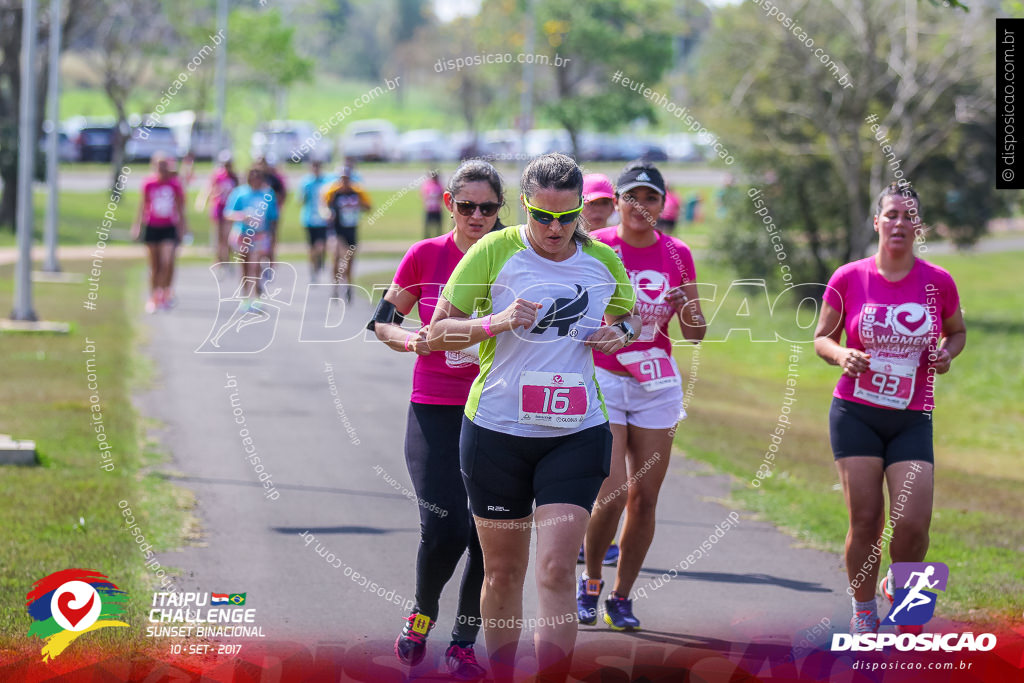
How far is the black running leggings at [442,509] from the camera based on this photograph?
524 cm

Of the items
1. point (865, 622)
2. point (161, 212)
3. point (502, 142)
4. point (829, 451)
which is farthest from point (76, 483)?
point (502, 142)

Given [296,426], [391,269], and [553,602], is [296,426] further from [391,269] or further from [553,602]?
[391,269]

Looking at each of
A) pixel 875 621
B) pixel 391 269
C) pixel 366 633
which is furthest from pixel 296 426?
pixel 391 269

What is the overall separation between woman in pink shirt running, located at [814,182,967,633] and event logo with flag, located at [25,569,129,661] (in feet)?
10.5

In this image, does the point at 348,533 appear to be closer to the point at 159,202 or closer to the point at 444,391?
the point at 444,391

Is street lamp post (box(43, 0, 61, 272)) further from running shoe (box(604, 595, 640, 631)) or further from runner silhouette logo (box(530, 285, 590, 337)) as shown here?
runner silhouette logo (box(530, 285, 590, 337))

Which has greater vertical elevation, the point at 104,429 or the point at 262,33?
→ the point at 262,33

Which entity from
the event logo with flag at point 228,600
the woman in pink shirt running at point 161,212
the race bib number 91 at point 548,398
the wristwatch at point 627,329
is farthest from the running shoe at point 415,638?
the woman in pink shirt running at point 161,212

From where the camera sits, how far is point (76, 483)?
8.19 m

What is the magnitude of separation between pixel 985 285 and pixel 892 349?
28453 mm

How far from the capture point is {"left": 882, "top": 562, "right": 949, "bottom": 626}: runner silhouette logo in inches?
222

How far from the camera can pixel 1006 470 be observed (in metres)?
12.2

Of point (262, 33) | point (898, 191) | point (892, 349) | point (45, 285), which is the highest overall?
point (262, 33)

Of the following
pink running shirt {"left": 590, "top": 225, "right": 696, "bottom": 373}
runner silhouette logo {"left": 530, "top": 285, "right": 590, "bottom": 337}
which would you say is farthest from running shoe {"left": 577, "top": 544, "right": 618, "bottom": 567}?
runner silhouette logo {"left": 530, "top": 285, "right": 590, "bottom": 337}
